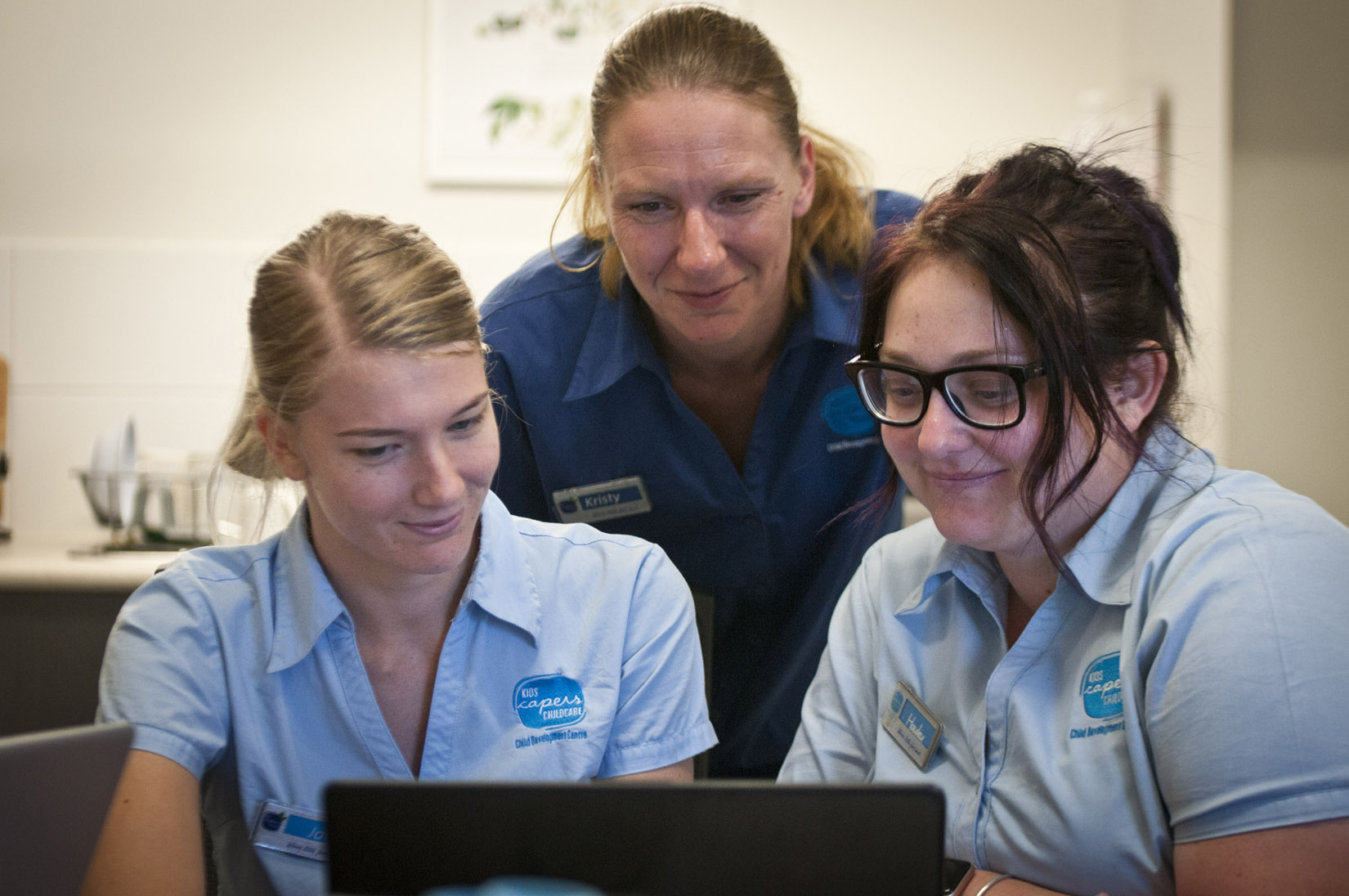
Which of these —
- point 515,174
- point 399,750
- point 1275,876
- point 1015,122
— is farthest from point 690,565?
point 1015,122

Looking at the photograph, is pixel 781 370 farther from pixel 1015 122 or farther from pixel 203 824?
pixel 1015 122

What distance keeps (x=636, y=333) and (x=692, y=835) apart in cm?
111

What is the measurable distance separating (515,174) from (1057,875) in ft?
8.59

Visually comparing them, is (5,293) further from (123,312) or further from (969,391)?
(969,391)

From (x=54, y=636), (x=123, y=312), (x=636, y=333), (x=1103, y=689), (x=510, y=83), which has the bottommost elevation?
(x=54, y=636)

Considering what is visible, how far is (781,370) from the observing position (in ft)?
5.45

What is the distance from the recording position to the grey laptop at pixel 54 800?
623mm

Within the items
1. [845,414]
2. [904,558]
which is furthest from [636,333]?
[904,558]

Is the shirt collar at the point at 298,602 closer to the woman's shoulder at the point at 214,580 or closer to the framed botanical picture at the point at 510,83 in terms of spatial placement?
the woman's shoulder at the point at 214,580

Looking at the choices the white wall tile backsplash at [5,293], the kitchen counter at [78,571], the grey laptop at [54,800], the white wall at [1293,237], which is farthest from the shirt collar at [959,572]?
the white wall tile backsplash at [5,293]

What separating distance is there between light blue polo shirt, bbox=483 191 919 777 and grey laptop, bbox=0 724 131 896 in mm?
1011

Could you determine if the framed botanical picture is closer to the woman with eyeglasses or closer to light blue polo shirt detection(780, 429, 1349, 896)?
the woman with eyeglasses

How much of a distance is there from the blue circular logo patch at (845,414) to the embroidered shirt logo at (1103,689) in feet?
2.25

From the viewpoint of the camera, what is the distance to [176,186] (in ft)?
10.2
